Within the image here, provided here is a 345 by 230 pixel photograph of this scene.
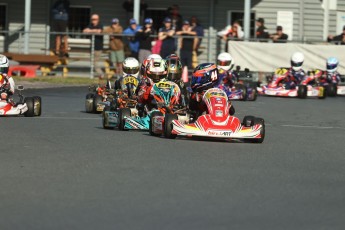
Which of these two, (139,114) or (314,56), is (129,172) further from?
(314,56)

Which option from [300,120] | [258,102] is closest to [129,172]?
[300,120]

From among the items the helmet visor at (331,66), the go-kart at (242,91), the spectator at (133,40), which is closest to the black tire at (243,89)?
the go-kart at (242,91)

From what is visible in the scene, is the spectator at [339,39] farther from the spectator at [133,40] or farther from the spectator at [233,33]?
the spectator at [133,40]

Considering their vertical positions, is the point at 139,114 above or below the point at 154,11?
below

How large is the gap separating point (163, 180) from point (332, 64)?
711 inches

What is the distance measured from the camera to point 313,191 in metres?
9.52

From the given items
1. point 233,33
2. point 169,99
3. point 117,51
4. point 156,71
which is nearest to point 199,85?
point 169,99

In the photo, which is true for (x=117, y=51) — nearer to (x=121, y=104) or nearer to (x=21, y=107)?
(x=21, y=107)

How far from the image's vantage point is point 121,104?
53.7 ft

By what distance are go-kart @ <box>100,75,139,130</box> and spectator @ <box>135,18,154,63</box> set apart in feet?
31.4

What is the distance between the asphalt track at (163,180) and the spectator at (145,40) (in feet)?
39.6

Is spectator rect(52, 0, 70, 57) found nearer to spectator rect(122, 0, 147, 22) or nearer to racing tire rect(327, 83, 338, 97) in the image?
spectator rect(122, 0, 147, 22)

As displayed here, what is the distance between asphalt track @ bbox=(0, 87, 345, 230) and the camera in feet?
26.1

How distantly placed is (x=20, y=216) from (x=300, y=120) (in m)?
10.7
